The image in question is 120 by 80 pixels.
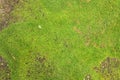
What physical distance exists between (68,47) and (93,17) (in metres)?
3.39

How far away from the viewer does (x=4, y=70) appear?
21.3 m

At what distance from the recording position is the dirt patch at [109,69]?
21594 mm

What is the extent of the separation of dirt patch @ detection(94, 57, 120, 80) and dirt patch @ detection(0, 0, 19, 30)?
26.8 ft

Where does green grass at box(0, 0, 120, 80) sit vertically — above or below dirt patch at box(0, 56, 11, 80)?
above

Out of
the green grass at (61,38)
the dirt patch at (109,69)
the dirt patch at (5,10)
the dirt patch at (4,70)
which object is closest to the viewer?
the dirt patch at (4,70)

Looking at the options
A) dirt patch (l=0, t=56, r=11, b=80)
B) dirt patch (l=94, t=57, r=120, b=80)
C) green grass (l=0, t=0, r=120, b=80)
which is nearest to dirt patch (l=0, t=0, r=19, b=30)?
green grass (l=0, t=0, r=120, b=80)

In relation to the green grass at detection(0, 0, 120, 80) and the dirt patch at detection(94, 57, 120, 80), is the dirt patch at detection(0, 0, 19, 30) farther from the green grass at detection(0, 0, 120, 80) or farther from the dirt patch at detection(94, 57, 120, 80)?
the dirt patch at detection(94, 57, 120, 80)

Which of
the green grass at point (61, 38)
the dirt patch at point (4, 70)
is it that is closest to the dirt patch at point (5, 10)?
the green grass at point (61, 38)

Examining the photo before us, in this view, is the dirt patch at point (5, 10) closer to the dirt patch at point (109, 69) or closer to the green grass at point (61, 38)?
the green grass at point (61, 38)

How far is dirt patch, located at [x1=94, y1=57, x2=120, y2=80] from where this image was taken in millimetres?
21594

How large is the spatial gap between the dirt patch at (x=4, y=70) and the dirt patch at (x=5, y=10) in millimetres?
2814

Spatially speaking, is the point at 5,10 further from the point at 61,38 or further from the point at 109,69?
the point at 109,69

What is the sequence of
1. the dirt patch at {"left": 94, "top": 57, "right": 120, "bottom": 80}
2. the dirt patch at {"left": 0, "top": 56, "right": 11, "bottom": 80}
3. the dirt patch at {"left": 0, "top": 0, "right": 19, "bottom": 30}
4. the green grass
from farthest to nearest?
the dirt patch at {"left": 0, "top": 0, "right": 19, "bottom": 30} < the dirt patch at {"left": 94, "top": 57, "right": 120, "bottom": 80} < the green grass < the dirt patch at {"left": 0, "top": 56, "right": 11, "bottom": 80}

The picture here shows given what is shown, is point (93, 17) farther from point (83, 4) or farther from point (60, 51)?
point (60, 51)
